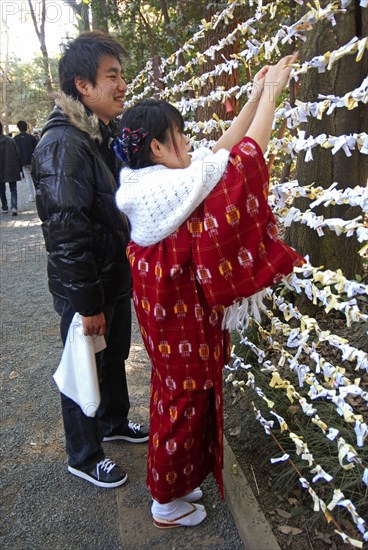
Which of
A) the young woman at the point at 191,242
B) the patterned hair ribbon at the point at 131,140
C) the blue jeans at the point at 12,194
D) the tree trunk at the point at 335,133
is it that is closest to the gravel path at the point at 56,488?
the young woman at the point at 191,242

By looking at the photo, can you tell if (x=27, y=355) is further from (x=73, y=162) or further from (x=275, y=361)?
(x=73, y=162)

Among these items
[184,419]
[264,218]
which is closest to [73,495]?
[184,419]

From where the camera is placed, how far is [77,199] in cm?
192

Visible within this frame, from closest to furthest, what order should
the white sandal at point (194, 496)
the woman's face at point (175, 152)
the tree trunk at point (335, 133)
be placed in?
the woman's face at point (175, 152) → the white sandal at point (194, 496) → the tree trunk at point (335, 133)

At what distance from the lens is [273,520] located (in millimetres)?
2104

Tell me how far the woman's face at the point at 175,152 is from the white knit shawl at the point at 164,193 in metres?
0.04

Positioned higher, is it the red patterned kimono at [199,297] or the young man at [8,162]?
the young man at [8,162]

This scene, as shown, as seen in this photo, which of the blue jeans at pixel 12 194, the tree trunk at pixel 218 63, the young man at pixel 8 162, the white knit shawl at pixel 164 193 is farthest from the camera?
the blue jeans at pixel 12 194

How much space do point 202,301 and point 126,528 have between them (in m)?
1.18

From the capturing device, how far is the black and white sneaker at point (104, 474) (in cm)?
241

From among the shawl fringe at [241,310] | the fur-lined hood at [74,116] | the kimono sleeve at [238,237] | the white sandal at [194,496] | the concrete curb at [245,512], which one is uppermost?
the fur-lined hood at [74,116]

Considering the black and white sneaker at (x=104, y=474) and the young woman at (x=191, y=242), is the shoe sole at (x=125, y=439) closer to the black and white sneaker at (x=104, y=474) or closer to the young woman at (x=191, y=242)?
the black and white sneaker at (x=104, y=474)

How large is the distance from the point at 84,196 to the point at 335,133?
158 centimetres

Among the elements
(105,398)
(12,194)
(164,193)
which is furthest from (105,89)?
(12,194)
